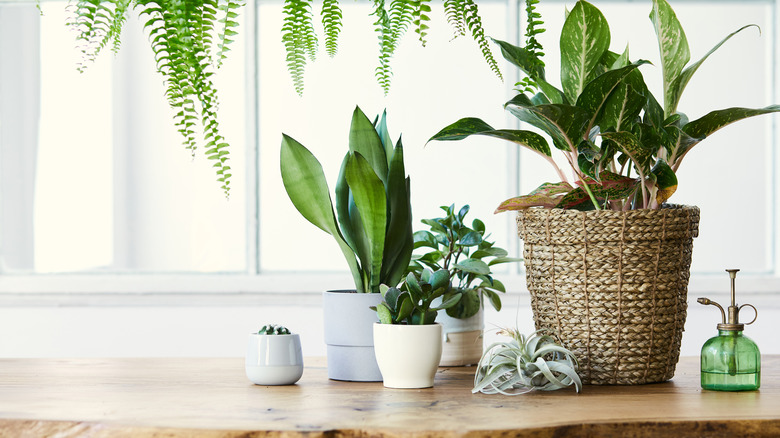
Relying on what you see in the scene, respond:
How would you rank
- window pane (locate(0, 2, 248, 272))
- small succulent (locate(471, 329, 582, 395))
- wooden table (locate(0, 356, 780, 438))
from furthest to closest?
window pane (locate(0, 2, 248, 272))
small succulent (locate(471, 329, 582, 395))
wooden table (locate(0, 356, 780, 438))

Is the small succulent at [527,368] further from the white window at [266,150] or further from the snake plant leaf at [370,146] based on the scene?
the white window at [266,150]

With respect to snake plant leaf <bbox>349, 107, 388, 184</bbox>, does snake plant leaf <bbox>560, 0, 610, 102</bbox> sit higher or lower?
higher

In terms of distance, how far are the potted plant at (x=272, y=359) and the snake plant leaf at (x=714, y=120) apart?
0.66 meters

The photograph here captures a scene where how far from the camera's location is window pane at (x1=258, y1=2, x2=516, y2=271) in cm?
253

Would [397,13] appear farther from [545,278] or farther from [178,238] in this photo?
[178,238]

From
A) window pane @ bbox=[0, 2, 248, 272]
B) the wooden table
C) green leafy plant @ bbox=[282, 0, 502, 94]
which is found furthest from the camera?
window pane @ bbox=[0, 2, 248, 272]

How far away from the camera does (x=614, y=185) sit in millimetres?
1074

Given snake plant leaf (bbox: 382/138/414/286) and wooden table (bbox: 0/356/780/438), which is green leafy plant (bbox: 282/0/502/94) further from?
wooden table (bbox: 0/356/780/438)

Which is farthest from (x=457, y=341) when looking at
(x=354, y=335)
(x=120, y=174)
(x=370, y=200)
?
(x=120, y=174)

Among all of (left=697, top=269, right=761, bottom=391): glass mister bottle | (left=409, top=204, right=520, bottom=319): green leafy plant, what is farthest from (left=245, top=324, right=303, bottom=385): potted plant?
(left=697, top=269, right=761, bottom=391): glass mister bottle

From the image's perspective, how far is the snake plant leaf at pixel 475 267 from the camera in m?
1.24

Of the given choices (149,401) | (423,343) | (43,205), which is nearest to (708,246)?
(423,343)

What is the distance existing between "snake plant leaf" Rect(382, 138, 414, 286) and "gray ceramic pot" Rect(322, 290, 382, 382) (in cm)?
8

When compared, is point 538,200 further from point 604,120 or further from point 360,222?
point 360,222
